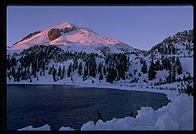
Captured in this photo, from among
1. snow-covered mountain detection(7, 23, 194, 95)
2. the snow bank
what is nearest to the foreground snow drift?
the snow bank

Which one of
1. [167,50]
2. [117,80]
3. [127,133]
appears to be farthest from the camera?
[167,50]

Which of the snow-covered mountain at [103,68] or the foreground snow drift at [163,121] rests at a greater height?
the snow-covered mountain at [103,68]

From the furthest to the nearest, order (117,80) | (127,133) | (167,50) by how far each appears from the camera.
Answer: (167,50) < (117,80) < (127,133)

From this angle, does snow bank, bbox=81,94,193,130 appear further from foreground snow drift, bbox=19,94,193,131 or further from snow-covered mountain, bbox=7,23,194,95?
snow-covered mountain, bbox=7,23,194,95

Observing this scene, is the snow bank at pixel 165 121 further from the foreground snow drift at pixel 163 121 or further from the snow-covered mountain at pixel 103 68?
the snow-covered mountain at pixel 103 68

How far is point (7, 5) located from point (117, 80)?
7811 centimetres

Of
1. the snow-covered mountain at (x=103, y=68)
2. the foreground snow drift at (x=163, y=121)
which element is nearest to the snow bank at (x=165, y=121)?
the foreground snow drift at (x=163, y=121)

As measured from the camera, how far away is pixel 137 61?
91.9 m

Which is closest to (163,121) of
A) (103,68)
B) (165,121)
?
(165,121)
